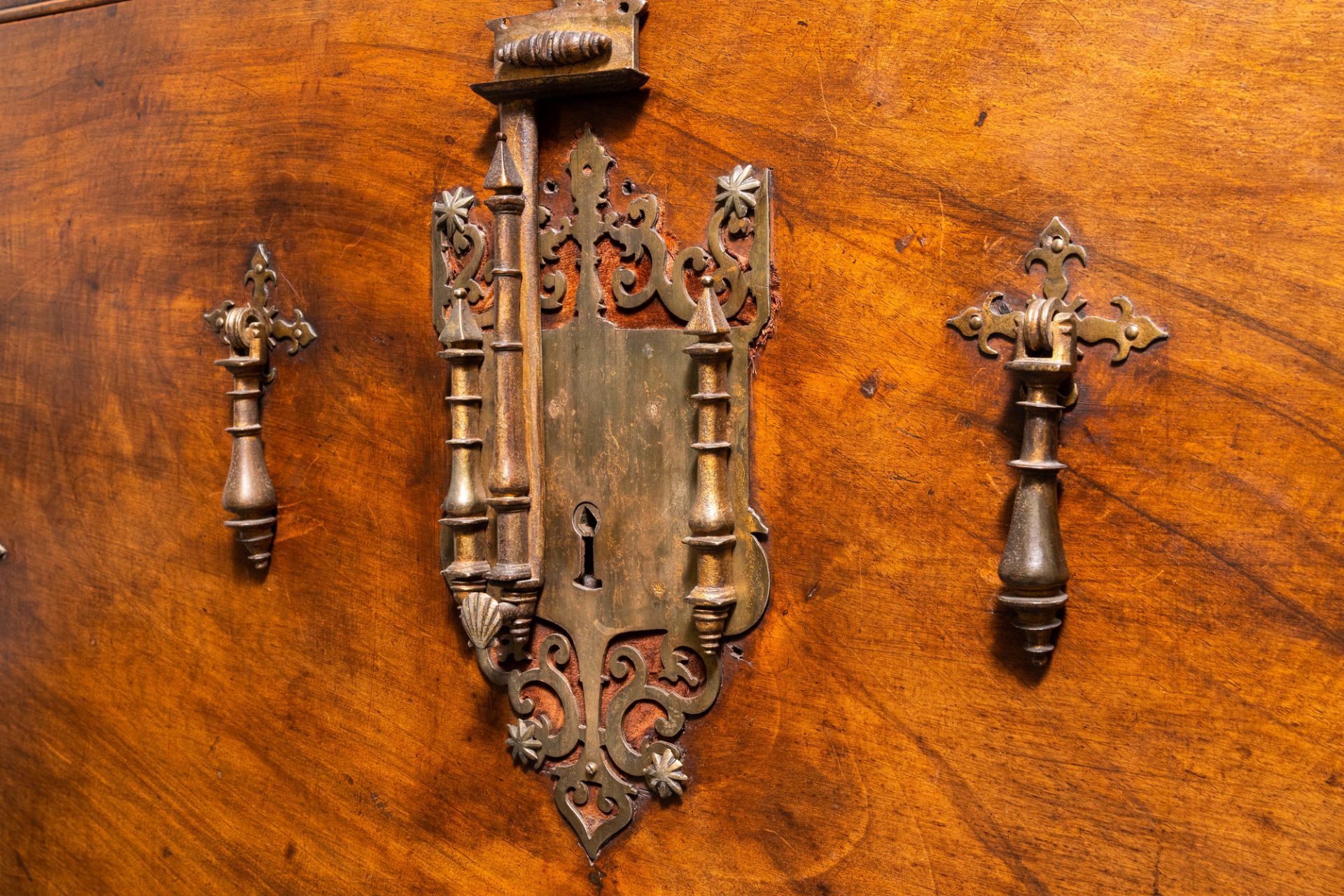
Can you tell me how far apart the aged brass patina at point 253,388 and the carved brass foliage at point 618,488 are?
0.21 m

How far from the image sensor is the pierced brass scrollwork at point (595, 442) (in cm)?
87

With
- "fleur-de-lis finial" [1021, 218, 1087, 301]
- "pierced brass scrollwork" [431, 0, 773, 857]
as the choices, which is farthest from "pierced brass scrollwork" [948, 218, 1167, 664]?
"pierced brass scrollwork" [431, 0, 773, 857]

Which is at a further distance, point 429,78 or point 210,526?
point 210,526

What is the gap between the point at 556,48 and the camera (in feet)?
2.94

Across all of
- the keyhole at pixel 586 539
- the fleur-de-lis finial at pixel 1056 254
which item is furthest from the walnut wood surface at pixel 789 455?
the keyhole at pixel 586 539

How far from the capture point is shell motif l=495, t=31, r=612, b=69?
0.89m

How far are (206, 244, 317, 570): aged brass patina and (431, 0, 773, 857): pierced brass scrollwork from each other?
0.74ft

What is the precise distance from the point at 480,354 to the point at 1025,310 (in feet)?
1.43

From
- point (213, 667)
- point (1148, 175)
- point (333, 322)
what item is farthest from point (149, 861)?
point (1148, 175)

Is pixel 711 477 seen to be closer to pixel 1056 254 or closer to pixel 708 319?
pixel 708 319

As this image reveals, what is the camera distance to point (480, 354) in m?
0.96

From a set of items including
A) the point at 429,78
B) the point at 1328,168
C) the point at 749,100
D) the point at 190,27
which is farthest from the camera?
the point at 190,27

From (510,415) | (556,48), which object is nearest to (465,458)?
(510,415)

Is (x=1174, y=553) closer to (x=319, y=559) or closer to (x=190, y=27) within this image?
(x=319, y=559)
